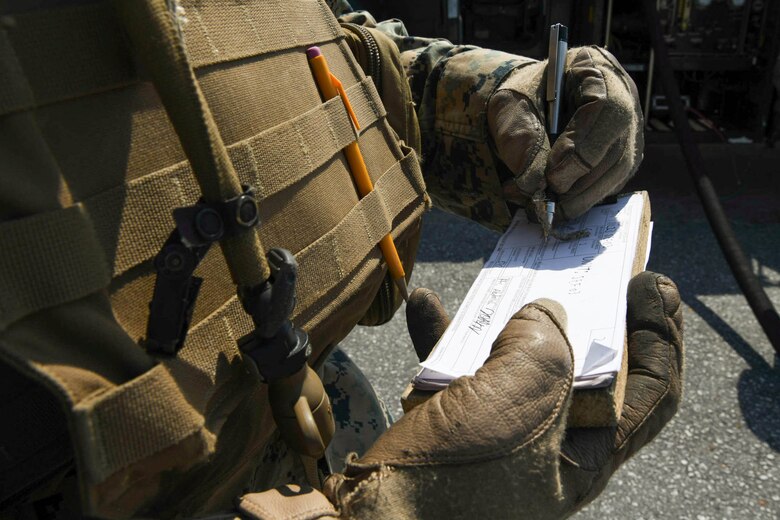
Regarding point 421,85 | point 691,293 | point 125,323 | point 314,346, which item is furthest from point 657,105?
point 125,323

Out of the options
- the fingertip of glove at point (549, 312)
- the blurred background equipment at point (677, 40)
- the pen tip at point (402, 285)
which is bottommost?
the blurred background equipment at point (677, 40)

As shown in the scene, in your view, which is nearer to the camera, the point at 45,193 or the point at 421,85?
the point at 45,193

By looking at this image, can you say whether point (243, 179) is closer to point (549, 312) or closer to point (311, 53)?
point (311, 53)

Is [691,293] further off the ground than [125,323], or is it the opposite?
[125,323]

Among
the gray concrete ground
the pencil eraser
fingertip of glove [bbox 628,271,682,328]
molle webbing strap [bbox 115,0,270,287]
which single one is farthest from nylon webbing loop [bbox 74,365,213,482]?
the gray concrete ground

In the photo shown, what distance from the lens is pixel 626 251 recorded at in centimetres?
88

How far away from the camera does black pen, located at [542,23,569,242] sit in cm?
92

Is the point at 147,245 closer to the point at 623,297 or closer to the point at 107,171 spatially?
the point at 107,171

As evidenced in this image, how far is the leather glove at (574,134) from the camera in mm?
884

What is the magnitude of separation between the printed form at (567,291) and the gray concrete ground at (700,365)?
91 cm

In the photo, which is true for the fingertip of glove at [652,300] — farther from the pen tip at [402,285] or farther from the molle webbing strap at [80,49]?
the molle webbing strap at [80,49]

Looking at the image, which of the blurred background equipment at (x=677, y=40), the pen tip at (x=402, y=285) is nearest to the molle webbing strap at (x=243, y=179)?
the pen tip at (x=402, y=285)

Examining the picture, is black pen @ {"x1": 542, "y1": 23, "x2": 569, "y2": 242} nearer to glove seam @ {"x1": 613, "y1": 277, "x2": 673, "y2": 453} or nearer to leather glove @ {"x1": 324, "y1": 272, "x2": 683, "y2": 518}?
glove seam @ {"x1": 613, "y1": 277, "x2": 673, "y2": 453}

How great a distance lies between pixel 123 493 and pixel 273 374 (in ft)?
0.46
